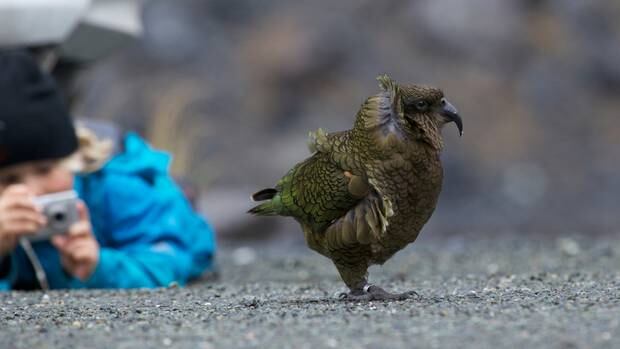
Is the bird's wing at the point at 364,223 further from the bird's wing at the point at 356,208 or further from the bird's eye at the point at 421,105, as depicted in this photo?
the bird's eye at the point at 421,105

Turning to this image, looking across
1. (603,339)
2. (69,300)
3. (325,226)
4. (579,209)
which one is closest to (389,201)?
(325,226)

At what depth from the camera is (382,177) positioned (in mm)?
4004

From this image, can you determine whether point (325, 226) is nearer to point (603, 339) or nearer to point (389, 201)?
point (389, 201)

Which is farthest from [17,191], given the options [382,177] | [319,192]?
[382,177]

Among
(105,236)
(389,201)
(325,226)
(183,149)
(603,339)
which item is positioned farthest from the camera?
(183,149)

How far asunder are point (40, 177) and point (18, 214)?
1.44 feet

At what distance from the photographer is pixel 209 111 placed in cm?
1523

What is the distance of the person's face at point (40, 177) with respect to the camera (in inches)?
232

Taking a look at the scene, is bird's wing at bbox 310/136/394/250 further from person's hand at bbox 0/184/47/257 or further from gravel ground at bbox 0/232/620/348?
person's hand at bbox 0/184/47/257

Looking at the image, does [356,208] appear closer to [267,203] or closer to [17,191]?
[267,203]

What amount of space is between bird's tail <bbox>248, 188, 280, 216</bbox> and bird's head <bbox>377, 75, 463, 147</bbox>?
698 millimetres

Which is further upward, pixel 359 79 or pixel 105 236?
pixel 359 79

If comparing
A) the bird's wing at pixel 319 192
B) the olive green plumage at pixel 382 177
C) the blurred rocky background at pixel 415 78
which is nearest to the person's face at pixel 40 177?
the bird's wing at pixel 319 192

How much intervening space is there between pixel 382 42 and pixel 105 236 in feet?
32.4
